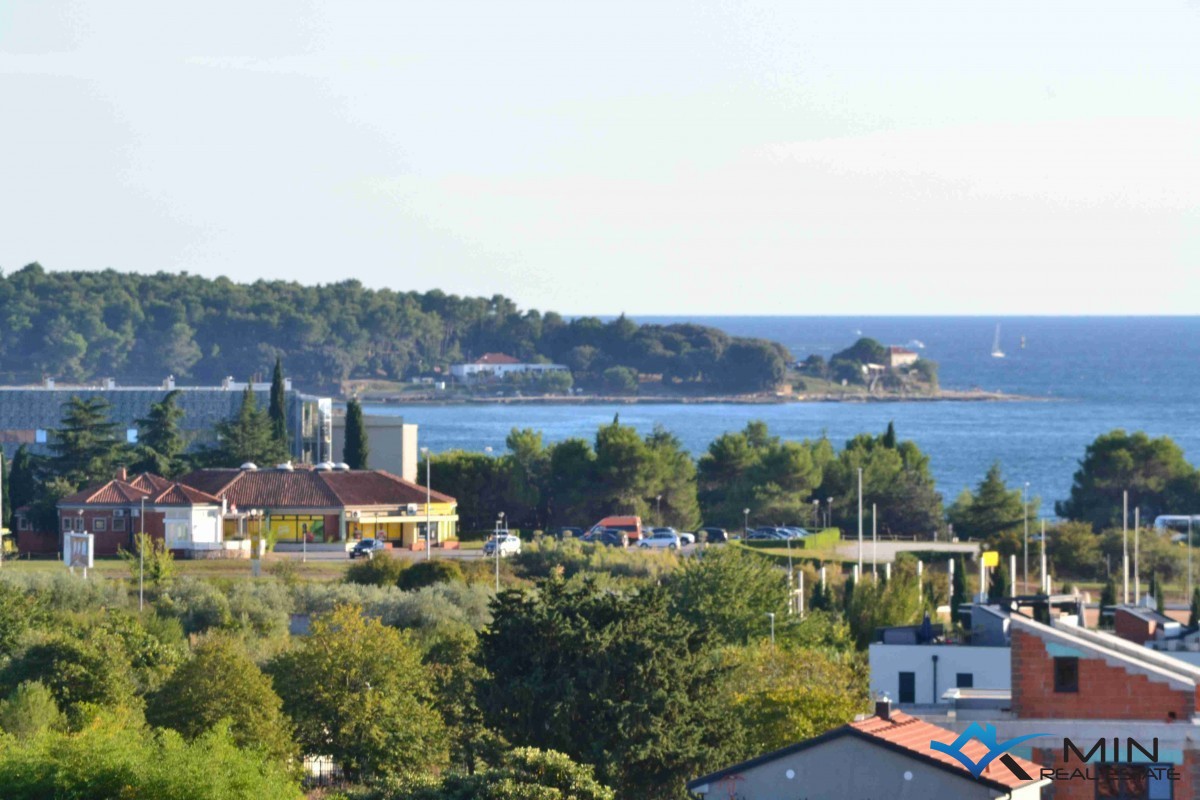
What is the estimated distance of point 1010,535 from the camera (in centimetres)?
6238

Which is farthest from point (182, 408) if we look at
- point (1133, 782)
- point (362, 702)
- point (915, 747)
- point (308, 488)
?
point (915, 747)

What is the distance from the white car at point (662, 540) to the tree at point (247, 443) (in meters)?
14.4

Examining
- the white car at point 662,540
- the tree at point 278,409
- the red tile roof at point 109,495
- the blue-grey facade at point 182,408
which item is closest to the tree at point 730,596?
the white car at point 662,540

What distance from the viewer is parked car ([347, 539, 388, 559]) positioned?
2238 inches

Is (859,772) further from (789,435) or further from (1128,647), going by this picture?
(789,435)

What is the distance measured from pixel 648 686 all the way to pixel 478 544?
3658 centimetres

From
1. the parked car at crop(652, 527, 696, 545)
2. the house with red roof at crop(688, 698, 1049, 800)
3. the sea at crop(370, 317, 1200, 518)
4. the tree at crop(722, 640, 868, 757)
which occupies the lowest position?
the sea at crop(370, 317, 1200, 518)

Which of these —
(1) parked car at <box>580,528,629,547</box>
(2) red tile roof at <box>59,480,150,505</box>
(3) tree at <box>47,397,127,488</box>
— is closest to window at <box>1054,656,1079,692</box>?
(1) parked car at <box>580,528,629,547</box>

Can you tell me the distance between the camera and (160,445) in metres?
69.1

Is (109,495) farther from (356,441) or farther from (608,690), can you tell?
(608,690)

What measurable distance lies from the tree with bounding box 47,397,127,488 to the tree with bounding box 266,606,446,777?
110ft

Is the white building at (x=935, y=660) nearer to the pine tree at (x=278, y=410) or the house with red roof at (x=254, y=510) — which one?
the house with red roof at (x=254, y=510)

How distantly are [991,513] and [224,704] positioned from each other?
39366mm

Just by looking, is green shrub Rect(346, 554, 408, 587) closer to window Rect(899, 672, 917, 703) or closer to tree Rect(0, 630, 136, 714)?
tree Rect(0, 630, 136, 714)
